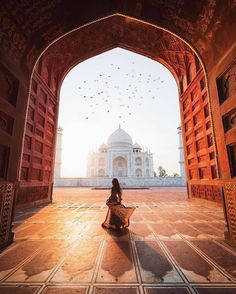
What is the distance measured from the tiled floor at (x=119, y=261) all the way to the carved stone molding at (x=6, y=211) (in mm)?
168

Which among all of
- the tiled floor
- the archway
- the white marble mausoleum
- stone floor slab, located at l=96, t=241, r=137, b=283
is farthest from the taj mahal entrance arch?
the archway

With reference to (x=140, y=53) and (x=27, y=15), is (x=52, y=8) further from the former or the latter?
(x=140, y=53)

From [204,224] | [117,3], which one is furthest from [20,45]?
[204,224]

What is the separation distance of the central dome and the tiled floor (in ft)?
136

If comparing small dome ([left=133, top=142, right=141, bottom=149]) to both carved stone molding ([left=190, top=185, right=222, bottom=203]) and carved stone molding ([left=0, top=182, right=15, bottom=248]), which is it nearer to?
carved stone molding ([left=190, top=185, right=222, bottom=203])

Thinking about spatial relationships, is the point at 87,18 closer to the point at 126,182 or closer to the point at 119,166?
the point at 126,182

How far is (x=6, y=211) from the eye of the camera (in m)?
2.68

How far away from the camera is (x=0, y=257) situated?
219cm

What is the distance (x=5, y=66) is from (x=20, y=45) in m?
0.63

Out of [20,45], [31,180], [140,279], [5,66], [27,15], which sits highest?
→ [27,15]

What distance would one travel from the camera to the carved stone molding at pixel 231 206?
8.49 feet

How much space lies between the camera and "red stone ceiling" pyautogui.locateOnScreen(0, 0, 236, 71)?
2.67 metres

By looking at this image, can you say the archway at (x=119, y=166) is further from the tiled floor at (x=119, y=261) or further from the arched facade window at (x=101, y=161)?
the tiled floor at (x=119, y=261)

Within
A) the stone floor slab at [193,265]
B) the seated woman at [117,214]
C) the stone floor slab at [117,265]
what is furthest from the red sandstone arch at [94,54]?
the stone floor slab at [117,265]
